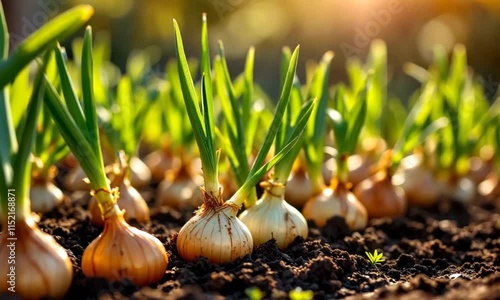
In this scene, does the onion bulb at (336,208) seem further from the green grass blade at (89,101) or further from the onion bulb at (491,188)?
the onion bulb at (491,188)

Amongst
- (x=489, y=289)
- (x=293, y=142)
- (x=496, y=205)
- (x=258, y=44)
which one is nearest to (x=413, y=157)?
(x=496, y=205)

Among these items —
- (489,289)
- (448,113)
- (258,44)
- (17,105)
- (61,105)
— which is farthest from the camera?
(258,44)

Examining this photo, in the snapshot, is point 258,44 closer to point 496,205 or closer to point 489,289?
point 496,205

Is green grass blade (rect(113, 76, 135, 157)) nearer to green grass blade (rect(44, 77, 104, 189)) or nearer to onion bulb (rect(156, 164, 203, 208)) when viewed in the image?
onion bulb (rect(156, 164, 203, 208))

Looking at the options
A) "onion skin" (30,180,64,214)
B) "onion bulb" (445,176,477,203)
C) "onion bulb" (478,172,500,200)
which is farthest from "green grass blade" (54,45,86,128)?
"onion bulb" (478,172,500,200)

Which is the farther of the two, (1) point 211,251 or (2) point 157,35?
(2) point 157,35
